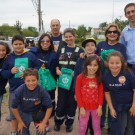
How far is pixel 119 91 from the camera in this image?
3.06m

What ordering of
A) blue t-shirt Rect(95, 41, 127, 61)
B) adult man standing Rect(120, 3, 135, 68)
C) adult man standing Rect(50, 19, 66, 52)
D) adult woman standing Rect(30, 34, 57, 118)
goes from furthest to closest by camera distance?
adult man standing Rect(50, 19, 66, 52)
adult woman standing Rect(30, 34, 57, 118)
adult man standing Rect(120, 3, 135, 68)
blue t-shirt Rect(95, 41, 127, 61)

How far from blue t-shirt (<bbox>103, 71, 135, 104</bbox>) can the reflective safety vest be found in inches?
31.3

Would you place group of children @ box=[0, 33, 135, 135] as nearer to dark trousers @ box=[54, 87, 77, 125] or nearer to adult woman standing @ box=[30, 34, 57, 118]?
dark trousers @ box=[54, 87, 77, 125]

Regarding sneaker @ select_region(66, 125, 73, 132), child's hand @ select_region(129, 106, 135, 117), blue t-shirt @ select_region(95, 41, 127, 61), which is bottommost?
sneaker @ select_region(66, 125, 73, 132)

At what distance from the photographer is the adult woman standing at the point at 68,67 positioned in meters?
3.70

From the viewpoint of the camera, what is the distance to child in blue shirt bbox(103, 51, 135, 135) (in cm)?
301

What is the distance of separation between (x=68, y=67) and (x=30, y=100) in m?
1.07

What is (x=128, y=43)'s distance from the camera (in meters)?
3.76

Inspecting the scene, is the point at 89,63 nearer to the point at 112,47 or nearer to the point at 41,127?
the point at 112,47

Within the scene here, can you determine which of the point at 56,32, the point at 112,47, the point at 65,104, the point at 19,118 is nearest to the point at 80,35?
the point at 56,32


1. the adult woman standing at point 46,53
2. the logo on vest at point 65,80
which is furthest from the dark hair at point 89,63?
the adult woman standing at point 46,53

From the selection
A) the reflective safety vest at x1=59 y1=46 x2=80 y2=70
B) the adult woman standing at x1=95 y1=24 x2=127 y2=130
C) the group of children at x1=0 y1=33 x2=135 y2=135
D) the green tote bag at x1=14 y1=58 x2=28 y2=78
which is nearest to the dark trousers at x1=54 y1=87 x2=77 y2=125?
the reflective safety vest at x1=59 y1=46 x2=80 y2=70

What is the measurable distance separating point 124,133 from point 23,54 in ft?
7.17

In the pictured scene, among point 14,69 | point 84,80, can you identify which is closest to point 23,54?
point 14,69
